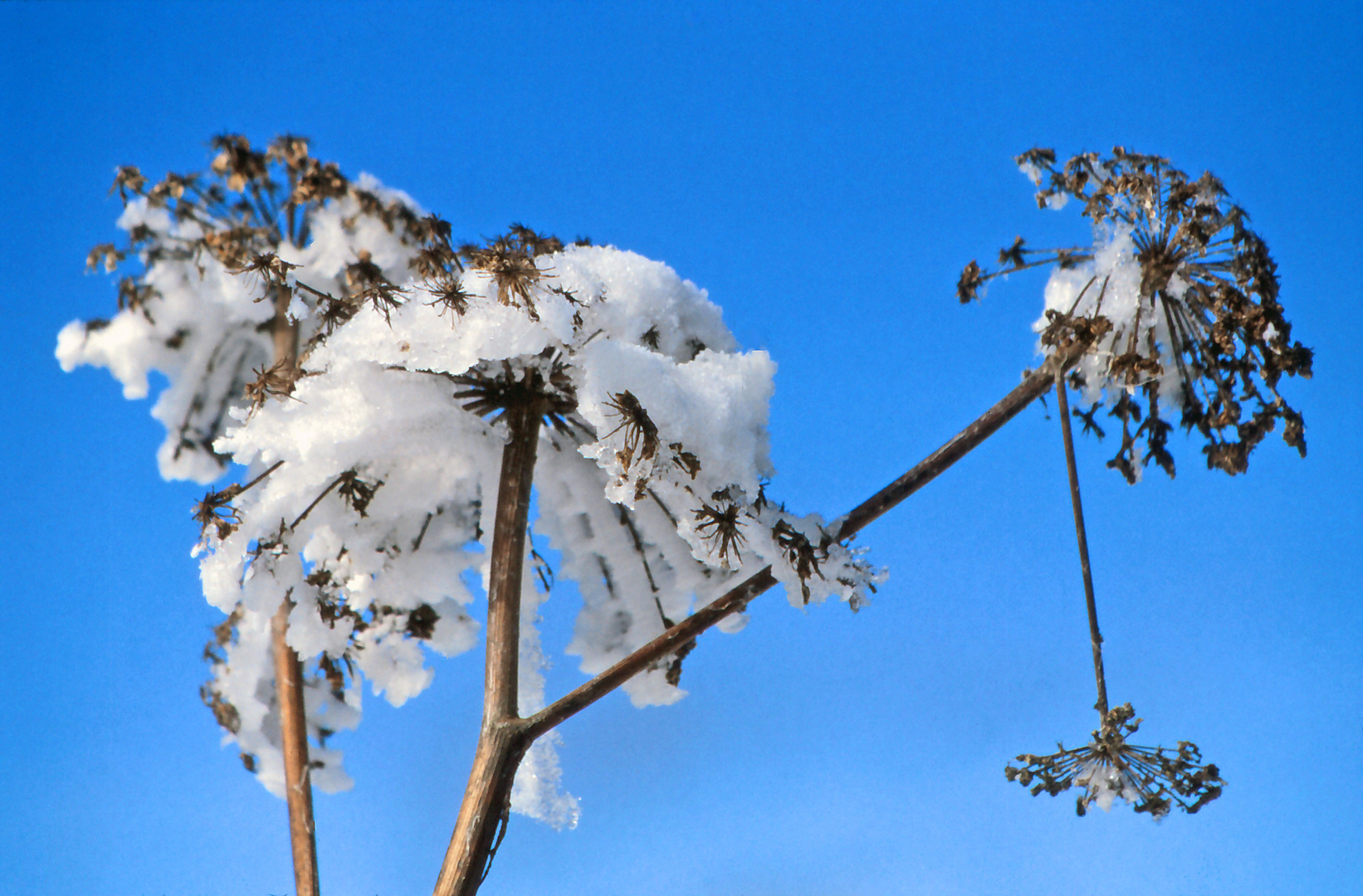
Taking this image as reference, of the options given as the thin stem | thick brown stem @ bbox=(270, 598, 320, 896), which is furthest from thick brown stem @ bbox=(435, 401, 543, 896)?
thick brown stem @ bbox=(270, 598, 320, 896)

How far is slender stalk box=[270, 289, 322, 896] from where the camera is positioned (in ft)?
19.5

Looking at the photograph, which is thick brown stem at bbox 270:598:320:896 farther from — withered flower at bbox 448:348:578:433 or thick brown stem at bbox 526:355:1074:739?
thick brown stem at bbox 526:355:1074:739

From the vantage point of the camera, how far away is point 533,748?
4.77 meters

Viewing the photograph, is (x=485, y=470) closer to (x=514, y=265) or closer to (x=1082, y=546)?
(x=514, y=265)

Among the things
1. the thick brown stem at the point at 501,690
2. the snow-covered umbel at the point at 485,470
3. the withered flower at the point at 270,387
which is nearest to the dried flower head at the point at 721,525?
the snow-covered umbel at the point at 485,470

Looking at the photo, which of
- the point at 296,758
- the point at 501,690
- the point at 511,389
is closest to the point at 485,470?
the point at 511,389

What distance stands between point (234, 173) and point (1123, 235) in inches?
244

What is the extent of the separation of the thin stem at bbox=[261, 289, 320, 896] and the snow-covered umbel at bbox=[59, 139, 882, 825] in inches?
14.2

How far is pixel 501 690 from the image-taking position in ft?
12.9

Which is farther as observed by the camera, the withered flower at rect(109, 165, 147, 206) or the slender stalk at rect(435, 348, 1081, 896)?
the withered flower at rect(109, 165, 147, 206)

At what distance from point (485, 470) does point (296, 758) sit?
281 centimetres

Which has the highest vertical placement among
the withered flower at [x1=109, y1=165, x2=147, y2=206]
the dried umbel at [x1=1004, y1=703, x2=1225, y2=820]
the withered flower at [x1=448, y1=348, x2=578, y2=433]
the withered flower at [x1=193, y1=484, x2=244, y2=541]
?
the withered flower at [x1=109, y1=165, x2=147, y2=206]

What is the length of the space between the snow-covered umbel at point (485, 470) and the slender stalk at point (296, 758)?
0.36 m

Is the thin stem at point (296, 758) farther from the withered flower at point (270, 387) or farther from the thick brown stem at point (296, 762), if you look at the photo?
the withered flower at point (270, 387)
